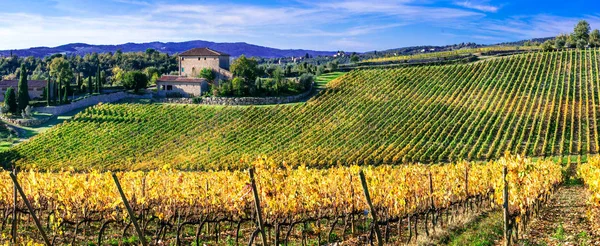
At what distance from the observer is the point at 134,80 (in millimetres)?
59500

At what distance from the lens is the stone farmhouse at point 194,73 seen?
56.0 metres

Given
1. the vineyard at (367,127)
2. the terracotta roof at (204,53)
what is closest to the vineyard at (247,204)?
the vineyard at (367,127)

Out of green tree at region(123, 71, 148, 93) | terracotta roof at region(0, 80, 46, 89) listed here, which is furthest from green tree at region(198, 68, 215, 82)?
terracotta roof at region(0, 80, 46, 89)

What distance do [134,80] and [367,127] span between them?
3112 cm

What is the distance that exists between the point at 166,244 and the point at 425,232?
7188 mm

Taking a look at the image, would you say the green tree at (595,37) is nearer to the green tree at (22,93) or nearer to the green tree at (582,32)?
the green tree at (582,32)

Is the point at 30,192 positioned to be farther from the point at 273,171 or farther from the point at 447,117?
the point at 447,117

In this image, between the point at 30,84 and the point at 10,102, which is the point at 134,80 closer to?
the point at 30,84

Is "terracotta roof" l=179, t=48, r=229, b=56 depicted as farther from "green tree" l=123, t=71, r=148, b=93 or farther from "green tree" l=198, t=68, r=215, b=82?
"green tree" l=123, t=71, r=148, b=93

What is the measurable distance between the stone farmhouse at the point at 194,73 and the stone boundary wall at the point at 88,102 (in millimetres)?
2708

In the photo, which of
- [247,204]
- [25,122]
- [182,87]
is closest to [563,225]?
[247,204]

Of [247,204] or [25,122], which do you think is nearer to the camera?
[247,204]

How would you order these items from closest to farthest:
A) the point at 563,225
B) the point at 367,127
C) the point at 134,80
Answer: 1. the point at 563,225
2. the point at 367,127
3. the point at 134,80

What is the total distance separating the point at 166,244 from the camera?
1302cm
